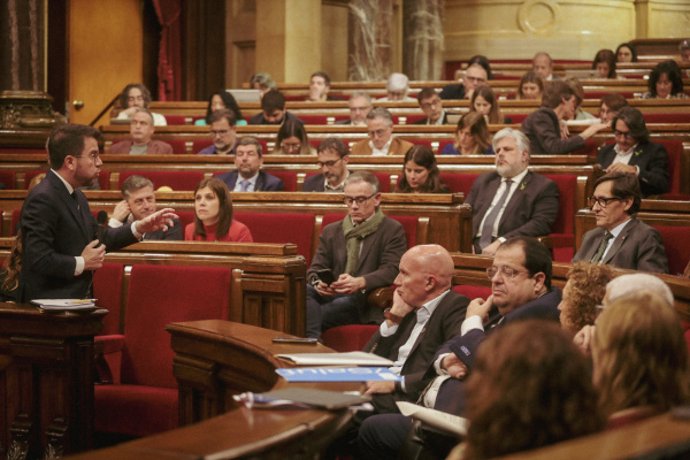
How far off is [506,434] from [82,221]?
2.79m

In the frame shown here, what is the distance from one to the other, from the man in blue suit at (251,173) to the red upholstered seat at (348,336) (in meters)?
1.70

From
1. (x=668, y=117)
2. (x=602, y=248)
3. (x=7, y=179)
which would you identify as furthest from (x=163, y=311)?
(x=668, y=117)

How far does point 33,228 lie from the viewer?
4117mm

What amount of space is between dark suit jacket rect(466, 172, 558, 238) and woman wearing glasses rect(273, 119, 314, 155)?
161 cm

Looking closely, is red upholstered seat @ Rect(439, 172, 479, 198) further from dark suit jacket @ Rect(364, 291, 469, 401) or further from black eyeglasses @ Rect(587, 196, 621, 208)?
dark suit jacket @ Rect(364, 291, 469, 401)

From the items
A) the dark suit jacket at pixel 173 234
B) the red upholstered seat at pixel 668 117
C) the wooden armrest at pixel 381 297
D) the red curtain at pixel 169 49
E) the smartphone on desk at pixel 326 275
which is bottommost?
the wooden armrest at pixel 381 297

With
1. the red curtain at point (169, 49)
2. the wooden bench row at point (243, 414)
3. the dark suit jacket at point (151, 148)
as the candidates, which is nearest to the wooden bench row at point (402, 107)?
the dark suit jacket at point (151, 148)

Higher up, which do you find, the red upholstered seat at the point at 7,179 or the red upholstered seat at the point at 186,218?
the red upholstered seat at the point at 7,179

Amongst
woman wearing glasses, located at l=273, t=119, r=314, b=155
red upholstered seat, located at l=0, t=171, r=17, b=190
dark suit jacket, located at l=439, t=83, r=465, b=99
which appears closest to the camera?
woman wearing glasses, located at l=273, t=119, r=314, b=155

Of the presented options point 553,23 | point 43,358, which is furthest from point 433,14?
point 43,358

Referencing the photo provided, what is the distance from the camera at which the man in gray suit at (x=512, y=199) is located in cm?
605

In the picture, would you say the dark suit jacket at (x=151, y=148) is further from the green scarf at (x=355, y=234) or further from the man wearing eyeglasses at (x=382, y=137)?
the green scarf at (x=355, y=234)

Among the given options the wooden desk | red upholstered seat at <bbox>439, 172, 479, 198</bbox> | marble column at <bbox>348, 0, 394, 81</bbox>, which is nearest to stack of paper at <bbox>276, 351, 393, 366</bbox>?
the wooden desk

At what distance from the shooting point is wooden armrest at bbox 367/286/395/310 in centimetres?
518
